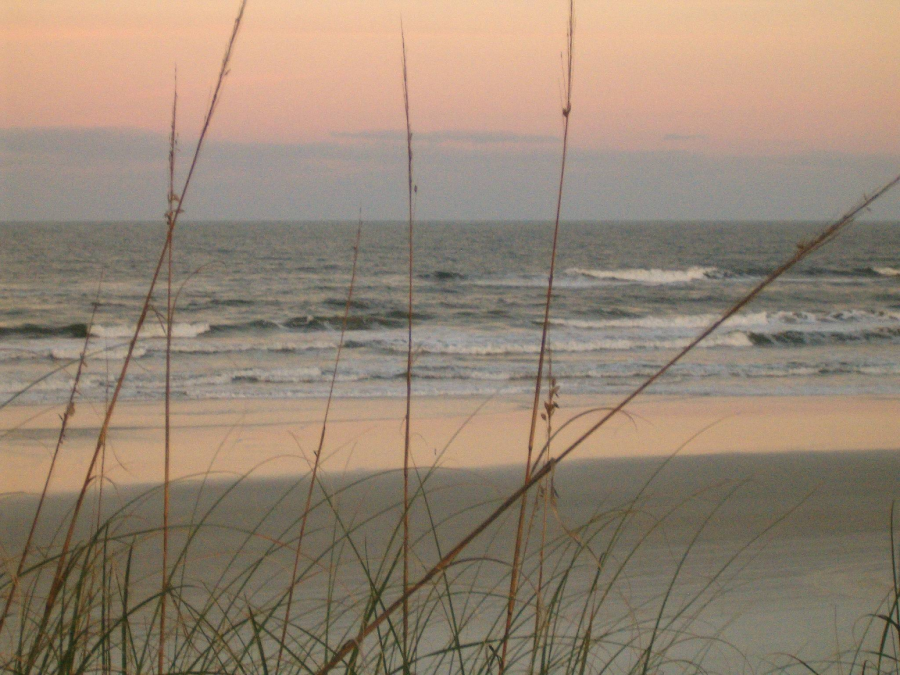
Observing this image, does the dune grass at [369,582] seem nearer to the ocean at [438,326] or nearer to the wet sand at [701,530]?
the wet sand at [701,530]

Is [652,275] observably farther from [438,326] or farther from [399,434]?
[399,434]

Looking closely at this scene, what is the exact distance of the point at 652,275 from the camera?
3578 centimetres

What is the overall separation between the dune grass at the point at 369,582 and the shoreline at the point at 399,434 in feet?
1.53

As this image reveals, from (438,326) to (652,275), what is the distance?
18523mm

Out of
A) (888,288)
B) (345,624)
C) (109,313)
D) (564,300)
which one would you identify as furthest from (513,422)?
(888,288)

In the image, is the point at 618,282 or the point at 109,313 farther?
the point at 618,282

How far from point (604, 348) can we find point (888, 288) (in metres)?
17.1

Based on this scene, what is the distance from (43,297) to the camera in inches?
882

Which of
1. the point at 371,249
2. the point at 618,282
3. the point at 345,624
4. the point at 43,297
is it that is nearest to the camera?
the point at 345,624

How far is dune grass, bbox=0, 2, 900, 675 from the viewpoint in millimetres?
1056

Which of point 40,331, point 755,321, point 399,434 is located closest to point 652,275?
point 755,321

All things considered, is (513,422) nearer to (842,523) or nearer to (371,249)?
(842,523)

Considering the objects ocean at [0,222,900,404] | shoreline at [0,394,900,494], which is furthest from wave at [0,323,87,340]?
shoreline at [0,394,900,494]

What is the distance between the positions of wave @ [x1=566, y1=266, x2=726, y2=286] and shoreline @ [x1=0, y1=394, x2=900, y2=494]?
2335 centimetres
